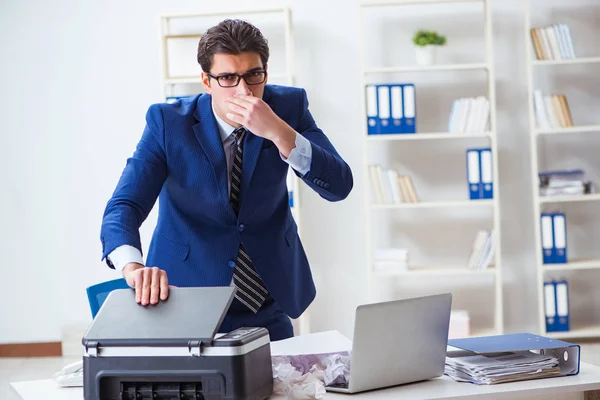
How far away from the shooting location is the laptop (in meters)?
1.58

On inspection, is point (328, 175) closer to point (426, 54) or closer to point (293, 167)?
point (293, 167)

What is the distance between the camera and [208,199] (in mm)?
2041

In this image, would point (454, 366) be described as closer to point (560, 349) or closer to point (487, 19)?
point (560, 349)

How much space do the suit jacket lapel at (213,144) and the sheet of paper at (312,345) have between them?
0.36m

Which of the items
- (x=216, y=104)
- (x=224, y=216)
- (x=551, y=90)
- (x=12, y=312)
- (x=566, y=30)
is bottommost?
(x=12, y=312)

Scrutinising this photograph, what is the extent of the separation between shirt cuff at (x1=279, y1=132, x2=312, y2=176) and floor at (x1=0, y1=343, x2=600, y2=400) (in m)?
Answer: 2.99

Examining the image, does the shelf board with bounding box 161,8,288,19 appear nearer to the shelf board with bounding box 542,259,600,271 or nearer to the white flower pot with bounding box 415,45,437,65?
the white flower pot with bounding box 415,45,437,65

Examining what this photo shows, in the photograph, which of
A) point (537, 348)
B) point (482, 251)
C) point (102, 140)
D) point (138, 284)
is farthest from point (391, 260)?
point (138, 284)

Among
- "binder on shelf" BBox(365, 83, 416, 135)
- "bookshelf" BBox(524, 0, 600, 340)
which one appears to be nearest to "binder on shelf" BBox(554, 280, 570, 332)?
"bookshelf" BBox(524, 0, 600, 340)

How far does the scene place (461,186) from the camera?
527 cm

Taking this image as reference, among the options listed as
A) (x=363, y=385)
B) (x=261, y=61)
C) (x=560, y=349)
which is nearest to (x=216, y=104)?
(x=261, y=61)

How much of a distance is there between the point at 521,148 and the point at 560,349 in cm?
367

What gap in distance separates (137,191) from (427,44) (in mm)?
3321

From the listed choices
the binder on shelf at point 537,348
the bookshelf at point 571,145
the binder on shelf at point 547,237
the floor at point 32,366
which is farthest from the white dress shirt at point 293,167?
the bookshelf at point 571,145
